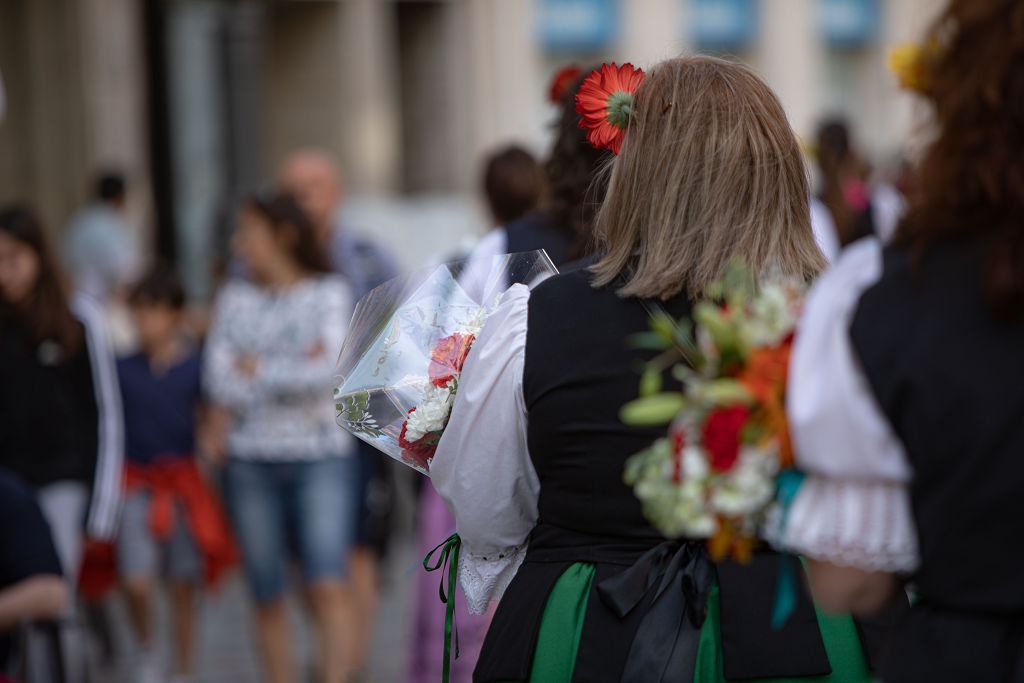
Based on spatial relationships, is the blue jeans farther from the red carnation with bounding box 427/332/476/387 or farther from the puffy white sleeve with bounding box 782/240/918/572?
the puffy white sleeve with bounding box 782/240/918/572

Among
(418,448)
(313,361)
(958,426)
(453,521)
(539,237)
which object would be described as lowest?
(453,521)

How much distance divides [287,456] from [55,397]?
2.93 feet

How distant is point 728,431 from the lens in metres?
2.07

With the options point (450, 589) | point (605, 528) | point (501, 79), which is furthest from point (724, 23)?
point (605, 528)

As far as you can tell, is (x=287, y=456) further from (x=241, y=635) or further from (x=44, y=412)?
(x=241, y=635)

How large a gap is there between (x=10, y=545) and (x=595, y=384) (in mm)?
1937

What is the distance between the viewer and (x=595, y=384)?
2.80 m

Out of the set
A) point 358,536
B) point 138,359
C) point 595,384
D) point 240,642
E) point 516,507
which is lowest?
point 240,642

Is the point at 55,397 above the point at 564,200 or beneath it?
beneath

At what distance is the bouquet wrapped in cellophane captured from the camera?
10.4 ft

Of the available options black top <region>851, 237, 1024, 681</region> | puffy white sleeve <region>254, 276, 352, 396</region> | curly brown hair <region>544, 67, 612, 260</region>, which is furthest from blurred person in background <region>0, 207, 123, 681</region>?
black top <region>851, 237, 1024, 681</region>

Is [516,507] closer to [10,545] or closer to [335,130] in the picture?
[10,545]

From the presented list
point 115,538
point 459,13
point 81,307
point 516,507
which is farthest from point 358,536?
point 459,13

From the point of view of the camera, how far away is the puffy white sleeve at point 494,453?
2975 mm
